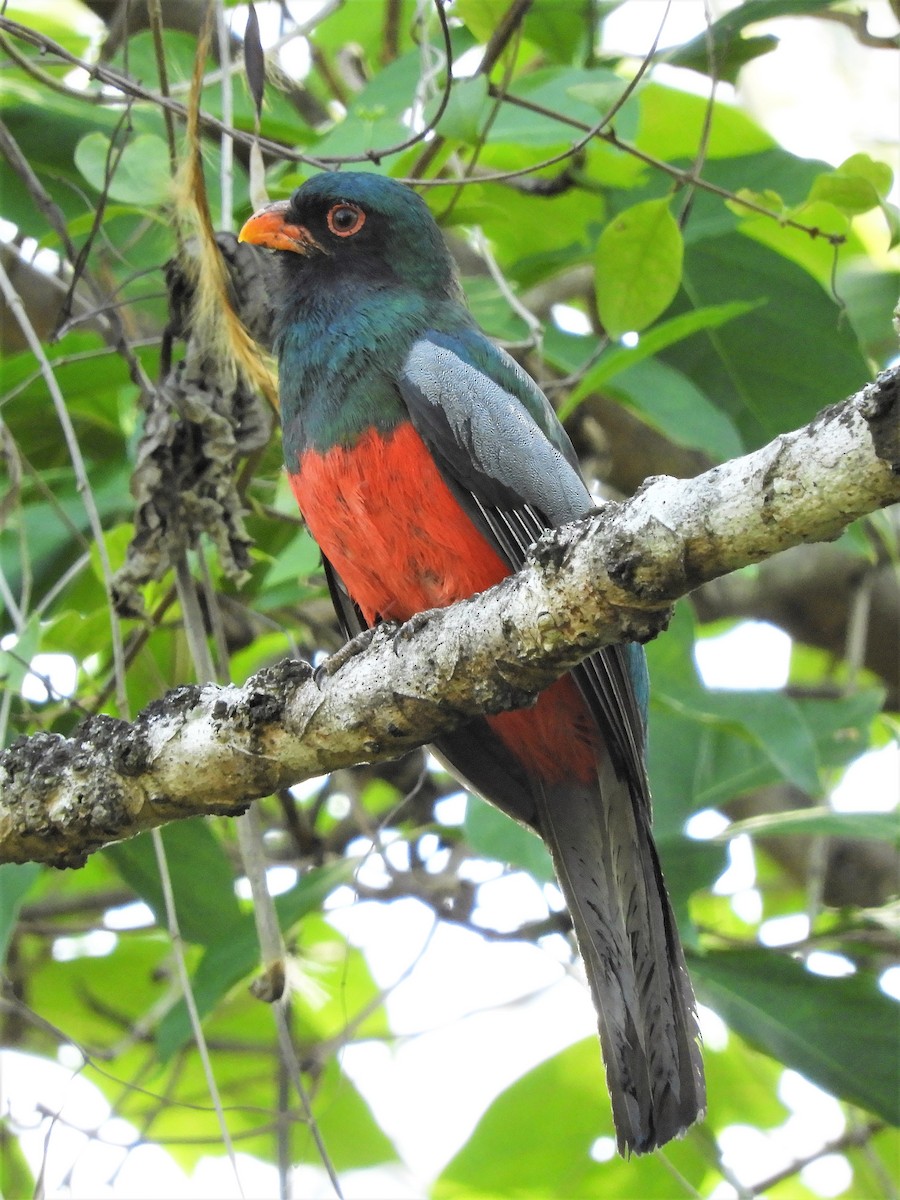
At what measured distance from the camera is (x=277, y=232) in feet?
12.7

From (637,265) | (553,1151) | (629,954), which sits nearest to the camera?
(629,954)

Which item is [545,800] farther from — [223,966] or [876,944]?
[876,944]

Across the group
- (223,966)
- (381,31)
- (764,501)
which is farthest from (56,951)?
(764,501)

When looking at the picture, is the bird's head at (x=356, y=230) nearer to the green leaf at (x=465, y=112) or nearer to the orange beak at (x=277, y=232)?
the orange beak at (x=277, y=232)

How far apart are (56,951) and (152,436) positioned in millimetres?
2868

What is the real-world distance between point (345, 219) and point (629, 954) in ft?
6.94

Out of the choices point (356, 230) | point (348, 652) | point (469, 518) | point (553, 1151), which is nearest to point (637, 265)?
point (356, 230)

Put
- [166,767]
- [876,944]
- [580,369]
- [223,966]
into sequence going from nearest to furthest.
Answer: [166,767] → [223,966] → [580,369] → [876,944]

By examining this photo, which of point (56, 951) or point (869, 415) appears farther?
point (56, 951)

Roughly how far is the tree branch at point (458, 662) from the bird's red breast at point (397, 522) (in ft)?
1.07

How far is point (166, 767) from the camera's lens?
279cm

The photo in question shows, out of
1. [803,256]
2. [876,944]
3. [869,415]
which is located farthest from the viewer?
[803,256]

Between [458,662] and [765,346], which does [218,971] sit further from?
[765,346]

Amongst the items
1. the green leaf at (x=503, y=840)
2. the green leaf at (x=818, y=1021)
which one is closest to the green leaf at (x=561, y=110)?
the green leaf at (x=503, y=840)
